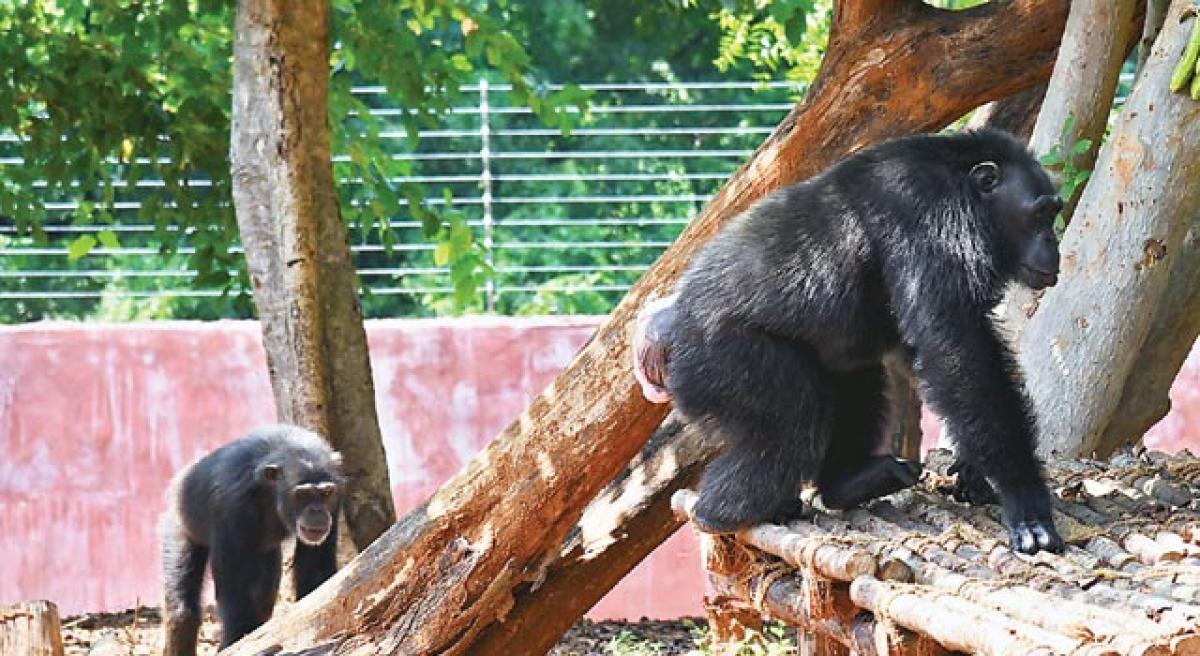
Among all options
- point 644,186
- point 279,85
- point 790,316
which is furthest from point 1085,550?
point 644,186

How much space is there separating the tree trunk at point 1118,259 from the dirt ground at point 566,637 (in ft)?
8.57

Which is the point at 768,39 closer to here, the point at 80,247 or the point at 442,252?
the point at 442,252

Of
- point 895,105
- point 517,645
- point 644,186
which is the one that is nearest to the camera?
point 895,105

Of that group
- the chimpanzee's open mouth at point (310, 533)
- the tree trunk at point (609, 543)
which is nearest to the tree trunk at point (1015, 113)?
the tree trunk at point (609, 543)

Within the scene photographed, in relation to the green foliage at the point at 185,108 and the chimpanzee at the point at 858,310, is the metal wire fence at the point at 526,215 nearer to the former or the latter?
the green foliage at the point at 185,108

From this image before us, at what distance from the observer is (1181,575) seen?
364cm

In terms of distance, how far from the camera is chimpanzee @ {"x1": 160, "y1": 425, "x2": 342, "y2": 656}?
7.65 meters

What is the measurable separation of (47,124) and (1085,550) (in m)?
7.04

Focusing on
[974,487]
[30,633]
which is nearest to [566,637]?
[30,633]

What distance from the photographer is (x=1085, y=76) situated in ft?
20.6

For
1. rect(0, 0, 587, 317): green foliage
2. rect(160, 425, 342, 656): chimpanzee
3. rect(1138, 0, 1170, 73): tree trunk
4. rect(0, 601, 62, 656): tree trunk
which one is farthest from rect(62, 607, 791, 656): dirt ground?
rect(1138, 0, 1170, 73): tree trunk

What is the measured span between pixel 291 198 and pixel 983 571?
4483 mm

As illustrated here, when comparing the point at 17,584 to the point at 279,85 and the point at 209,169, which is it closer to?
the point at 209,169

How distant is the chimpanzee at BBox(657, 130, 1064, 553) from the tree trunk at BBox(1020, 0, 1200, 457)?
1126 mm
